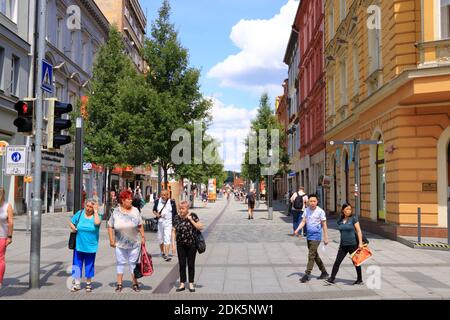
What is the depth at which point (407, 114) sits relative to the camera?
15312mm

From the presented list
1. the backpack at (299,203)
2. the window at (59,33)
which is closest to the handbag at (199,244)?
the backpack at (299,203)

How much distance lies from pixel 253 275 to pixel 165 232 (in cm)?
324

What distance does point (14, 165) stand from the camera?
449 inches

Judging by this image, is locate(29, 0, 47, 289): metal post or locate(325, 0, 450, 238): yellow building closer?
locate(29, 0, 47, 289): metal post

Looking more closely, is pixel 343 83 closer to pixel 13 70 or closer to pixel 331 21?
pixel 331 21

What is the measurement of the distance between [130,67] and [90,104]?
9.34 feet

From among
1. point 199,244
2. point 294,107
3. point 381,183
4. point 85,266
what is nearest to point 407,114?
point 381,183

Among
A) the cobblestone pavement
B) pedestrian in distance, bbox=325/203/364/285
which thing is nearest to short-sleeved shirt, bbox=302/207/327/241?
pedestrian in distance, bbox=325/203/364/285

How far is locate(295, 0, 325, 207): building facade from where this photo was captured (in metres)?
31.2

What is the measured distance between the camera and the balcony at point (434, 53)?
46.2ft

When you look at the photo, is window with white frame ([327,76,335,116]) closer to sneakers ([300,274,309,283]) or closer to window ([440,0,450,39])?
window ([440,0,450,39])

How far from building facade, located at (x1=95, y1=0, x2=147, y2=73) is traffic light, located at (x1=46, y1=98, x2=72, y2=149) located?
36779 millimetres
